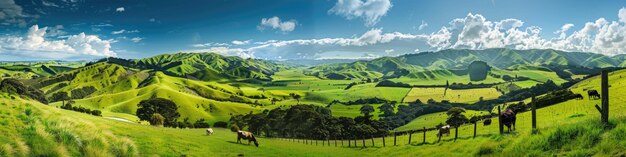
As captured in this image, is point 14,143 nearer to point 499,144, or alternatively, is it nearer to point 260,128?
point 499,144

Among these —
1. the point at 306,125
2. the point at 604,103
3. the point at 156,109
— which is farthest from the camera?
the point at 306,125

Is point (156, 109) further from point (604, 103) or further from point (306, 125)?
point (604, 103)

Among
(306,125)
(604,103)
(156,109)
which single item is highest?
(604,103)

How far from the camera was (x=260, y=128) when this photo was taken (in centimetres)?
15338

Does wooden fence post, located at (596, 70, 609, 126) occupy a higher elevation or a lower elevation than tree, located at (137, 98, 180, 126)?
higher

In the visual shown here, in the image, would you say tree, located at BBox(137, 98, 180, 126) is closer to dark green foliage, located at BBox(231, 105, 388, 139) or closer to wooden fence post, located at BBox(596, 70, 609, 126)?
dark green foliage, located at BBox(231, 105, 388, 139)

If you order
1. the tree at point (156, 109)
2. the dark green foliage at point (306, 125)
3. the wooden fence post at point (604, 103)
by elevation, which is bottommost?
the dark green foliage at point (306, 125)

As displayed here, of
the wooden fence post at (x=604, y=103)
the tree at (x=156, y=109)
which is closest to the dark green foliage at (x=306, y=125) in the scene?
the tree at (x=156, y=109)

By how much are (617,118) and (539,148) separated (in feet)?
12.2

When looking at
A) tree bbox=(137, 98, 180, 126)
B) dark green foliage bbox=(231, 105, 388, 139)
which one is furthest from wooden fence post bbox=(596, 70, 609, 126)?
tree bbox=(137, 98, 180, 126)

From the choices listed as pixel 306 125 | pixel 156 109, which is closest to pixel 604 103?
pixel 306 125

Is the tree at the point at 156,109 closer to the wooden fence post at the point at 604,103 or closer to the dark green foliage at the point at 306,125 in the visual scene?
the dark green foliage at the point at 306,125

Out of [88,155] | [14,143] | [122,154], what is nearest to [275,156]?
[122,154]

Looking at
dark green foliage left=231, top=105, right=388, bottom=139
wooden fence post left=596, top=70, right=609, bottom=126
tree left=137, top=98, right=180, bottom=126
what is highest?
wooden fence post left=596, top=70, right=609, bottom=126
